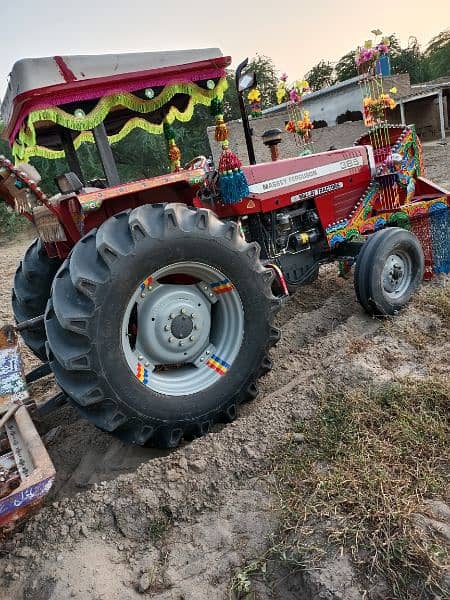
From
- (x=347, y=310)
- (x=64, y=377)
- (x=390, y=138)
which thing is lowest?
(x=347, y=310)

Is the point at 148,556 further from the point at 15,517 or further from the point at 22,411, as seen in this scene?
the point at 22,411

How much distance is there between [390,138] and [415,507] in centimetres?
362

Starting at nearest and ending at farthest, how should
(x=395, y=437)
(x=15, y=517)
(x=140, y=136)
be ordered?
(x=15, y=517) < (x=395, y=437) < (x=140, y=136)

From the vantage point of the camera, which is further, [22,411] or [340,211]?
[340,211]

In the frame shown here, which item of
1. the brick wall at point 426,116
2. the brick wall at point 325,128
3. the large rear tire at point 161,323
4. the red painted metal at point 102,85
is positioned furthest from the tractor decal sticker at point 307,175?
the brick wall at point 426,116

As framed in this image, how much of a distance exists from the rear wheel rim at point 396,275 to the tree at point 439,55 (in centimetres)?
3320

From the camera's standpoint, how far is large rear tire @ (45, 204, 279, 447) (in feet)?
7.02

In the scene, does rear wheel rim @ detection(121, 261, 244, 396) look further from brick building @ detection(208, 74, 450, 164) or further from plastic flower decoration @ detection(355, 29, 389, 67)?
brick building @ detection(208, 74, 450, 164)

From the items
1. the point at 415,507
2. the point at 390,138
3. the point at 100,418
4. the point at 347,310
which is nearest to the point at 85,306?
the point at 100,418

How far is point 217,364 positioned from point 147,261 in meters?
0.74

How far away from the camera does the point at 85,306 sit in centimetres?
212

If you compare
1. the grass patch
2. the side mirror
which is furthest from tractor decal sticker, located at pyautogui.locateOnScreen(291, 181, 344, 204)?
the grass patch

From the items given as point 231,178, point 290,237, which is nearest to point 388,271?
point 290,237

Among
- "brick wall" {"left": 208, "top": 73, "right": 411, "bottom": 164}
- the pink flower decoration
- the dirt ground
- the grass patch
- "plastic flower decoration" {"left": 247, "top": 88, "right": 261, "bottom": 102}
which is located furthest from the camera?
"brick wall" {"left": 208, "top": 73, "right": 411, "bottom": 164}
